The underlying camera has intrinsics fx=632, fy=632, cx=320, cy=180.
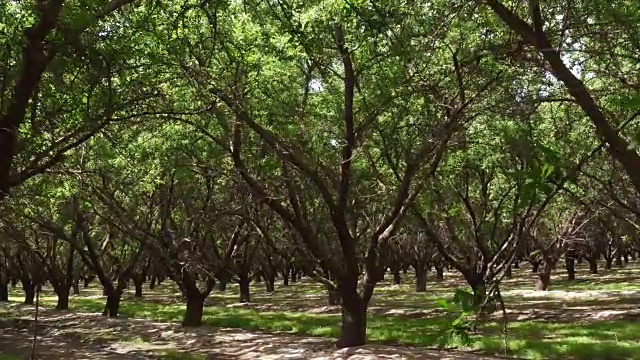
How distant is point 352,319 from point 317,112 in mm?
5437

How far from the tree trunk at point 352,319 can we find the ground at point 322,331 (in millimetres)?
535

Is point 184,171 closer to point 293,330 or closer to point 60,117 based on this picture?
point 60,117

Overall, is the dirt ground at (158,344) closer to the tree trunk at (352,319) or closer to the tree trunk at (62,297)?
the tree trunk at (352,319)

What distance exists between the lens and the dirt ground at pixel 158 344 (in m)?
16.7

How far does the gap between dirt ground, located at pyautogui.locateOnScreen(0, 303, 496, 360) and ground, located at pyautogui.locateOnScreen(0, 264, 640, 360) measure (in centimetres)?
3

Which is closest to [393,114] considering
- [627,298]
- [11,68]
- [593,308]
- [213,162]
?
[213,162]

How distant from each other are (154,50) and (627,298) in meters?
25.8

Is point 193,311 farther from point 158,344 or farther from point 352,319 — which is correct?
point 352,319

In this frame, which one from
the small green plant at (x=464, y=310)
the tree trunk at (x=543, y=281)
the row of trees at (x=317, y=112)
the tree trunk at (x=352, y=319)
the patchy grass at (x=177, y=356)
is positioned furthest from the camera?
the tree trunk at (x=543, y=281)

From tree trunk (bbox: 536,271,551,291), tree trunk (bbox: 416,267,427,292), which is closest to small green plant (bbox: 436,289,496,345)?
tree trunk (bbox: 536,271,551,291)

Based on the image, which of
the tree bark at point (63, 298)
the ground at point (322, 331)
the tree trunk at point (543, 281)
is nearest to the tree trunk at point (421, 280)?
the ground at point (322, 331)

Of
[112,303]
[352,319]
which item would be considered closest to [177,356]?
[352,319]

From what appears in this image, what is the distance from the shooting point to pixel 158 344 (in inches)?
835

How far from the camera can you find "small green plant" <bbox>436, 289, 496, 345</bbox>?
2.47 meters
